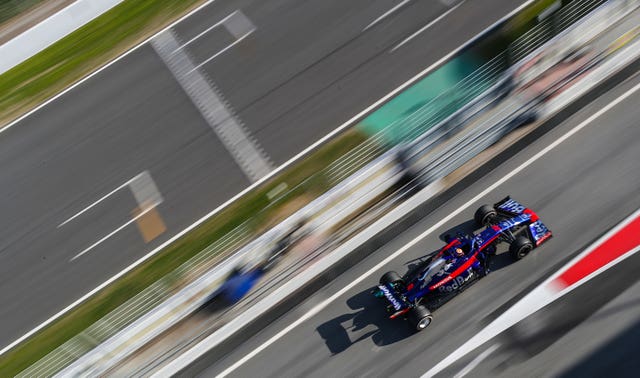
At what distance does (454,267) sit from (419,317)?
155cm

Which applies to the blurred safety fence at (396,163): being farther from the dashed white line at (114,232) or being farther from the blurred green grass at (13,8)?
the blurred green grass at (13,8)

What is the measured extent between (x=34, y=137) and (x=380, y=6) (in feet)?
47.5

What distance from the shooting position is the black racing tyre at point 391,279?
1720 centimetres

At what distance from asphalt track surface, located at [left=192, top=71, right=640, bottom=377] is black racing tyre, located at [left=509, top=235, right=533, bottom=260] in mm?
253

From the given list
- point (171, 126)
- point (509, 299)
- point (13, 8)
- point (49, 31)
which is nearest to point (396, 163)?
point (509, 299)

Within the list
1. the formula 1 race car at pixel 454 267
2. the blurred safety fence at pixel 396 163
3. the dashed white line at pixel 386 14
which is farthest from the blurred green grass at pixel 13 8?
the formula 1 race car at pixel 454 267

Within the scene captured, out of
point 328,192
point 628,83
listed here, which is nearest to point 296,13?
point 328,192

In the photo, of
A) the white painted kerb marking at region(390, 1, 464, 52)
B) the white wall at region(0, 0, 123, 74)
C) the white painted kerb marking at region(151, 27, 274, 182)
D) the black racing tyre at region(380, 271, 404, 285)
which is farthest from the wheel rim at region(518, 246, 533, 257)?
the white wall at region(0, 0, 123, 74)

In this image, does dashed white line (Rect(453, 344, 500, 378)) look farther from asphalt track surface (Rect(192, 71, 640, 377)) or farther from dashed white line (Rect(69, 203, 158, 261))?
dashed white line (Rect(69, 203, 158, 261))

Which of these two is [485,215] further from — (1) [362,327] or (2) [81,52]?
(2) [81,52]

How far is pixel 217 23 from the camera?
2720 centimetres

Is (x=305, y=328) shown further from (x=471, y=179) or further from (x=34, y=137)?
(x=34, y=137)

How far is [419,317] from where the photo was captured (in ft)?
54.0

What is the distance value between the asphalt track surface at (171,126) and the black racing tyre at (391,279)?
6617 mm
